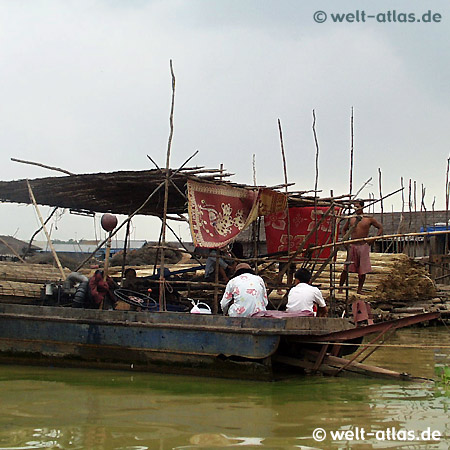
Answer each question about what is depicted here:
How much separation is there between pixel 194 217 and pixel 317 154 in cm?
475

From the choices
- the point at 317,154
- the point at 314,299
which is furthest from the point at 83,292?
the point at 317,154

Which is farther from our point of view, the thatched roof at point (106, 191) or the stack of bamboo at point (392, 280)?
the stack of bamboo at point (392, 280)

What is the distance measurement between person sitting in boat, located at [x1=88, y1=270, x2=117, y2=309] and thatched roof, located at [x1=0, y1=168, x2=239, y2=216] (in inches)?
56.5

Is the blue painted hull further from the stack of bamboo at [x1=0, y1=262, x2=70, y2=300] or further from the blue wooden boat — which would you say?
the stack of bamboo at [x1=0, y1=262, x2=70, y2=300]

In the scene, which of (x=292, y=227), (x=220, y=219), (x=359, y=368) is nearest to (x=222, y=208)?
(x=220, y=219)

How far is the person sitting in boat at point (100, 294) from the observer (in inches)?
344

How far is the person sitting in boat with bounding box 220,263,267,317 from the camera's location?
762 cm

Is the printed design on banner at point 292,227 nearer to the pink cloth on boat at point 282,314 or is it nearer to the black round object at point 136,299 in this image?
the black round object at point 136,299

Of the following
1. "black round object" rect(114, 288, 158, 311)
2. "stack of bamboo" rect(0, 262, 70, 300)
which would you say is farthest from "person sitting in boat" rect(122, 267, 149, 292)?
"stack of bamboo" rect(0, 262, 70, 300)

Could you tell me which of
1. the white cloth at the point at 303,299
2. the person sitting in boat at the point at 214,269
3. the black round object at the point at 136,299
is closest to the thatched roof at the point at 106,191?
the person sitting in boat at the point at 214,269

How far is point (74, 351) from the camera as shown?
27.1ft

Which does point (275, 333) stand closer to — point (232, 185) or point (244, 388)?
point (244, 388)

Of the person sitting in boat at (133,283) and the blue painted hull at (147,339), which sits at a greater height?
the person sitting in boat at (133,283)

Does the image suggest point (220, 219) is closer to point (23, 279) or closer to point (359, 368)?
point (359, 368)
